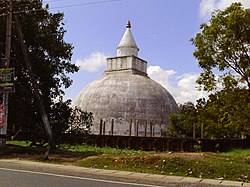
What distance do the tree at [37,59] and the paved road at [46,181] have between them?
7.75 m

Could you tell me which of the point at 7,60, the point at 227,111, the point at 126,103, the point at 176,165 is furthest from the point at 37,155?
the point at 126,103

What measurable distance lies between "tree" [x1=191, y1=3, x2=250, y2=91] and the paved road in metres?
6.26

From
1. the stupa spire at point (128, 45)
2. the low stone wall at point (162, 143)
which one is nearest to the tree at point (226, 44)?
the low stone wall at point (162, 143)

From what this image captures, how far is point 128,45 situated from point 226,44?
3484 centimetres

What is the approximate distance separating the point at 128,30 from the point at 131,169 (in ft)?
125

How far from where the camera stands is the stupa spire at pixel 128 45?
46.9 meters

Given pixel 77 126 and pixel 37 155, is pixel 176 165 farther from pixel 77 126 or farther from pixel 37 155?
pixel 77 126

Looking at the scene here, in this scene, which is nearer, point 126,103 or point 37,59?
point 37,59

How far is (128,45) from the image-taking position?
47.3m

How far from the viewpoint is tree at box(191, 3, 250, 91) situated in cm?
1260

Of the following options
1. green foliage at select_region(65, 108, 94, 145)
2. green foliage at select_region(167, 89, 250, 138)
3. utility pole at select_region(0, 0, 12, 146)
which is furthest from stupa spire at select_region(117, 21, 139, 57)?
green foliage at select_region(167, 89, 250, 138)

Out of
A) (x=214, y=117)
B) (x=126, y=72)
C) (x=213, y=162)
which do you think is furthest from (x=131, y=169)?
(x=126, y=72)

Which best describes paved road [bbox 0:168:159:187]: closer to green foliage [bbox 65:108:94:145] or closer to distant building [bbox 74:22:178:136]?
green foliage [bbox 65:108:94:145]

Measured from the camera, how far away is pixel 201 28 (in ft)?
45.2
